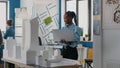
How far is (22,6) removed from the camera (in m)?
8.91

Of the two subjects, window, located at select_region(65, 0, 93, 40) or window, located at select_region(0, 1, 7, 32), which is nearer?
window, located at select_region(65, 0, 93, 40)

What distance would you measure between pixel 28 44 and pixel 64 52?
99cm

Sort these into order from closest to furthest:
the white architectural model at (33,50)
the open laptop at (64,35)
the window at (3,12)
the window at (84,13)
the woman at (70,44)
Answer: the white architectural model at (33,50)
the open laptop at (64,35)
the woman at (70,44)
the window at (84,13)
the window at (3,12)

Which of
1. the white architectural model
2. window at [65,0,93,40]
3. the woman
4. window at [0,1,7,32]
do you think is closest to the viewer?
the white architectural model

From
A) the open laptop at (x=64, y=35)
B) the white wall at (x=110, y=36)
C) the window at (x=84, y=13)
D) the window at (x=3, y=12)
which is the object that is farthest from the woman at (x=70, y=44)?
the window at (x=3, y=12)

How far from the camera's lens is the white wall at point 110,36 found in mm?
2707

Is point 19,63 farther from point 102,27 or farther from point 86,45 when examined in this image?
point 86,45

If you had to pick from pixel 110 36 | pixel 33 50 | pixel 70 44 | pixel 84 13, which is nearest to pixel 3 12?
pixel 84 13

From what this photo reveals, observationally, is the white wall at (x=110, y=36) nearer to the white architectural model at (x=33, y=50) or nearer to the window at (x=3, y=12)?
the white architectural model at (x=33, y=50)

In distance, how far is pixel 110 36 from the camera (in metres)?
2.79

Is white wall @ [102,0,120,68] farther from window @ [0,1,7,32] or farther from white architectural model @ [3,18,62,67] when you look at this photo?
window @ [0,1,7,32]

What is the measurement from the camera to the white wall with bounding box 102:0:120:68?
107 inches

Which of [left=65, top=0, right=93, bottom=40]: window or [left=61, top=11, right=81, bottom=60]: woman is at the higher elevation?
[left=65, top=0, right=93, bottom=40]: window

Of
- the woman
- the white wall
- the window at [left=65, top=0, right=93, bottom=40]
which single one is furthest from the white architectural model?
the window at [left=65, top=0, right=93, bottom=40]
